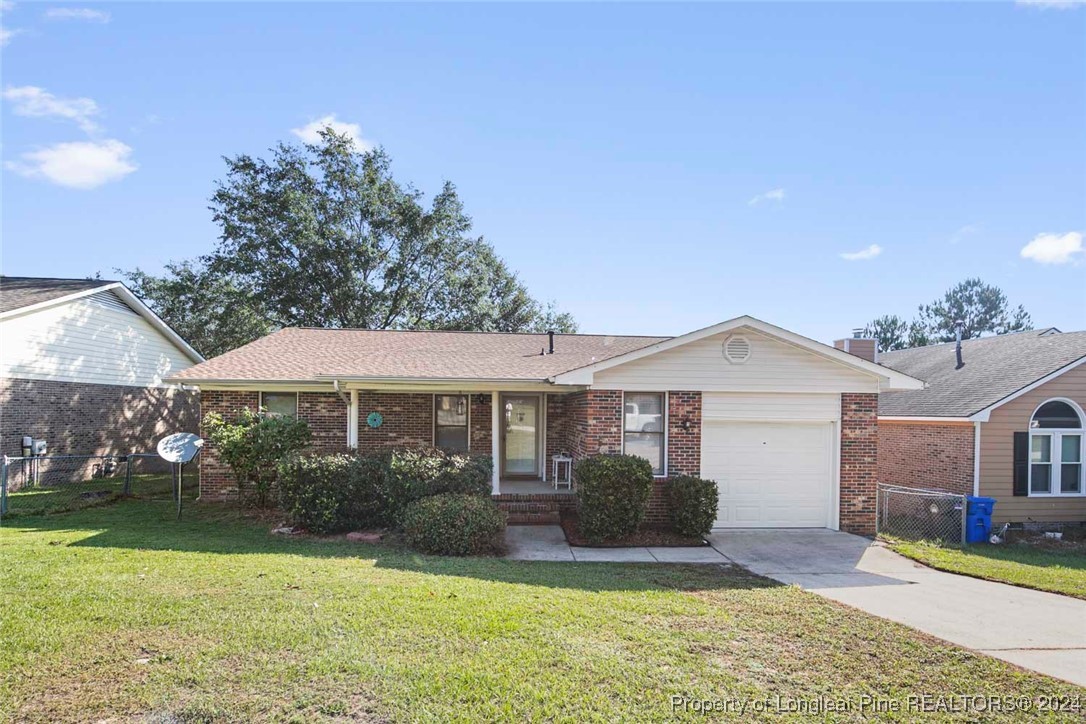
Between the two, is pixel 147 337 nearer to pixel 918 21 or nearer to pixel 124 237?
pixel 124 237

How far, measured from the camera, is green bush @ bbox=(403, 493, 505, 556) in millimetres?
8195

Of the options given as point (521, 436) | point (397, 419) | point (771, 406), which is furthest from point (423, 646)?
point (521, 436)

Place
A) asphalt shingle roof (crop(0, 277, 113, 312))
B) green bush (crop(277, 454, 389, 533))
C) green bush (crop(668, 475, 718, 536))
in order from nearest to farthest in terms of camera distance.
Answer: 1. green bush (crop(277, 454, 389, 533))
2. green bush (crop(668, 475, 718, 536))
3. asphalt shingle roof (crop(0, 277, 113, 312))

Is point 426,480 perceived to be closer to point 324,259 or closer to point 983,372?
point 983,372

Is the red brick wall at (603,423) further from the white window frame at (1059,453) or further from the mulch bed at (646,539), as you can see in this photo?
the white window frame at (1059,453)

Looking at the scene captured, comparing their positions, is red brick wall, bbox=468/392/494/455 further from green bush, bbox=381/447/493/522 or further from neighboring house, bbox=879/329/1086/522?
neighboring house, bbox=879/329/1086/522

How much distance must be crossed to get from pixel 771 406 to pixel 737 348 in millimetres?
1261

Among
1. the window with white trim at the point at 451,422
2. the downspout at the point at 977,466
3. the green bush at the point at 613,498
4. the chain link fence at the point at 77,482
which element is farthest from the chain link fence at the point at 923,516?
the chain link fence at the point at 77,482

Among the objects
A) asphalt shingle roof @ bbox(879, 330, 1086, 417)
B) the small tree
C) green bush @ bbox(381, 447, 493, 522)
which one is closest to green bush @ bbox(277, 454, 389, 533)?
green bush @ bbox(381, 447, 493, 522)

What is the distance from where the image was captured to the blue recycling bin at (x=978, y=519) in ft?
35.7

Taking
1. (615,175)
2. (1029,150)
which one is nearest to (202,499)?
(615,175)

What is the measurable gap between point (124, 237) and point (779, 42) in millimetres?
20302

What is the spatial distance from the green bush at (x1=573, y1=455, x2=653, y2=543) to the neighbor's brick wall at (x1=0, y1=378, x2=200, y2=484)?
561 inches

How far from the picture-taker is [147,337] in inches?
736
